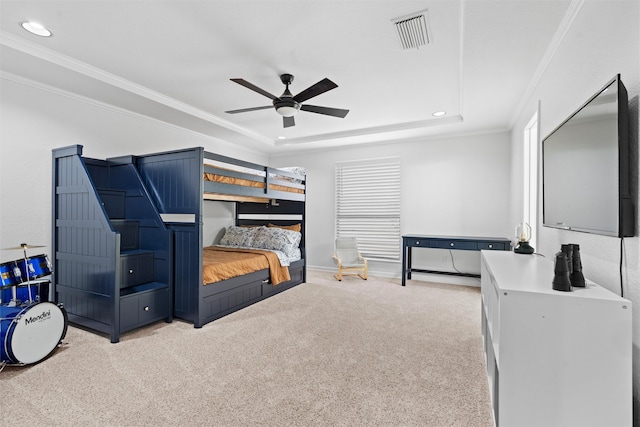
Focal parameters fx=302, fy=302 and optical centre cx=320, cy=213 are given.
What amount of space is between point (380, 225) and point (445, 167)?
1.48 metres

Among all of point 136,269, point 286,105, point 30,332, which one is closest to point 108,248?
point 136,269

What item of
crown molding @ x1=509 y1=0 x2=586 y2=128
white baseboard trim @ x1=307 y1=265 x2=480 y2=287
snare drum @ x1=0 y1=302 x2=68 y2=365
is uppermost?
crown molding @ x1=509 y1=0 x2=586 y2=128

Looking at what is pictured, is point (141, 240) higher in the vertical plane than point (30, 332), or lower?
higher

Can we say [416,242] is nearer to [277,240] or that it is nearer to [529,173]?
[529,173]

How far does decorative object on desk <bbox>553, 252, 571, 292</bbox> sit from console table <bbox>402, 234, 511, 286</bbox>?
306cm

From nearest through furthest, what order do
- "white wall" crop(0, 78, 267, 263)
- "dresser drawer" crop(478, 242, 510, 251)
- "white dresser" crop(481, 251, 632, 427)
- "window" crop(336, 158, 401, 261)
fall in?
"white dresser" crop(481, 251, 632, 427) < "white wall" crop(0, 78, 267, 263) < "dresser drawer" crop(478, 242, 510, 251) < "window" crop(336, 158, 401, 261)

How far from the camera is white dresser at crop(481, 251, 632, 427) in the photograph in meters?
1.25

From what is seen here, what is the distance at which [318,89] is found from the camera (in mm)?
2654

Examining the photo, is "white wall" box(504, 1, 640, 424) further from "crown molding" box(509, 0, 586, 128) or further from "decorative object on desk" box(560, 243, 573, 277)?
"decorative object on desk" box(560, 243, 573, 277)

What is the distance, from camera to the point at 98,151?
3562 mm

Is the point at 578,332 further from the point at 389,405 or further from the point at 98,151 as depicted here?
the point at 98,151

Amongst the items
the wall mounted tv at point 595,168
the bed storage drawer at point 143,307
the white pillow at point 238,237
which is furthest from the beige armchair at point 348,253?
the wall mounted tv at point 595,168

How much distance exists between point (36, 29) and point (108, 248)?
1.77m

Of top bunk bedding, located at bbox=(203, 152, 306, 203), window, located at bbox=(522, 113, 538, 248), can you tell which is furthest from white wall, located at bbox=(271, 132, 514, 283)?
top bunk bedding, located at bbox=(203, 152, 306, 203)
